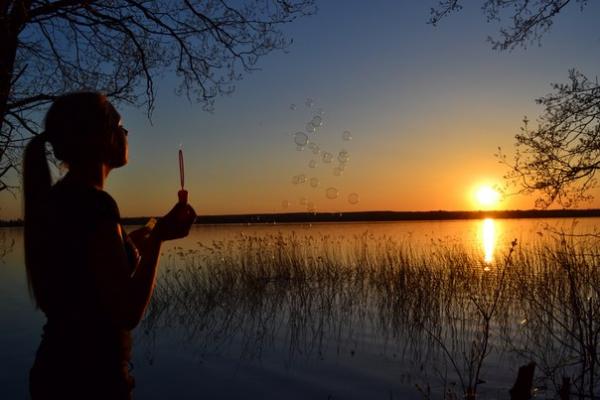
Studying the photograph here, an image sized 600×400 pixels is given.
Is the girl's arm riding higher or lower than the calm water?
higher

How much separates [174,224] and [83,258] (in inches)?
14.3

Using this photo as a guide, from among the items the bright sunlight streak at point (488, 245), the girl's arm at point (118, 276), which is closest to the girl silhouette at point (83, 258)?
the girl's arm at point (118, 276)

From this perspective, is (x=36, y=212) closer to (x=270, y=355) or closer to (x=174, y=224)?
(x=174, y=224)

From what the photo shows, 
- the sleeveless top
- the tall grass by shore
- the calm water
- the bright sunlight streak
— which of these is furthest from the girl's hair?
the bright sunlight streak

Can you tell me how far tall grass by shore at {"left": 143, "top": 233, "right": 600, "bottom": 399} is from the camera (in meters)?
7.19

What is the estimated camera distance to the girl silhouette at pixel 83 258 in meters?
1.83

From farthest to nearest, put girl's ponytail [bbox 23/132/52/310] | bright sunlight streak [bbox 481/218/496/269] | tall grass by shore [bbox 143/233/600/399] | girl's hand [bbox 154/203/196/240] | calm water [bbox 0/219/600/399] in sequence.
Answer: bright sunlight streak [bbox 481/218/496/269] → tall grass by shore [bbox 143/233/600/399] → calm water [bbox 0/219/600/399] → girl's hand [bbox 154/203/196/240] → girl's ponytail [bbox 23/132/52/310]

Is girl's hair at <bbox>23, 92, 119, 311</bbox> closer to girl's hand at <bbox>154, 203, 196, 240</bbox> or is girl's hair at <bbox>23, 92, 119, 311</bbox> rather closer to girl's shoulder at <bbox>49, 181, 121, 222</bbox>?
girl's shoulder at <bbox>49, 181, 121, 222</bbox>

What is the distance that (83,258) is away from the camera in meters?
1.83

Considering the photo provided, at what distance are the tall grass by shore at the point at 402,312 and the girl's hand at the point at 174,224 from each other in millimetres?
4095

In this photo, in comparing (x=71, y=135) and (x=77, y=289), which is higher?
(x=71, y=135)

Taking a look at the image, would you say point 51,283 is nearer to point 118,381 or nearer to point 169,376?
point 118,381

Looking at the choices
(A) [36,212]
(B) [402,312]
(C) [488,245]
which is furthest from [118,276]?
(C) [488,245]

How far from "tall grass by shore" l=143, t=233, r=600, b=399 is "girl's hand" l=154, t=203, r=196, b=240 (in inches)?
161
